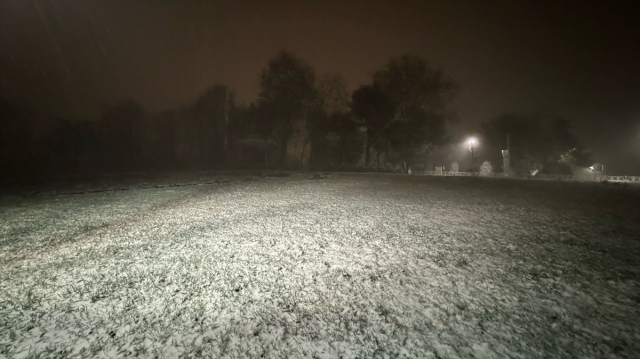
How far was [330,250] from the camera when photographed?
5.22 meters

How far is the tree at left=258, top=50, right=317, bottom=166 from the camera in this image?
3544cm

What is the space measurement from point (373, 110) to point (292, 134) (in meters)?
11.7

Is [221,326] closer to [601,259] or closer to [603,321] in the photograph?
[603,321]

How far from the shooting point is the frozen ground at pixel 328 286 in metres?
2.75

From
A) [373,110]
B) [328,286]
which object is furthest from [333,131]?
[328,286]

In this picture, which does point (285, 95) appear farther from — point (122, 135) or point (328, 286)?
point (328, 286)

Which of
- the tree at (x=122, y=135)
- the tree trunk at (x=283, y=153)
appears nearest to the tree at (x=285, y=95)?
the tree trunk at (x=283, y=153)

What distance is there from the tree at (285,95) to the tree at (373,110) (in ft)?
24.6

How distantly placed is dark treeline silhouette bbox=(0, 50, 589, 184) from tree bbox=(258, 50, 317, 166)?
132mm

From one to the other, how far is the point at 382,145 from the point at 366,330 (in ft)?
99.7

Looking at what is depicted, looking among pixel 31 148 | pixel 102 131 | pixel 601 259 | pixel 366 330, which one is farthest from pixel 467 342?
pixel 102 131

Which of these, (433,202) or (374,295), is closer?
(374,295)

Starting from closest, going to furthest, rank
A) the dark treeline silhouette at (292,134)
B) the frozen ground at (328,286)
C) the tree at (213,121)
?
the frozen ground at (328,286), the dark treeline silhouette at (292,134), the tree at (213,121)

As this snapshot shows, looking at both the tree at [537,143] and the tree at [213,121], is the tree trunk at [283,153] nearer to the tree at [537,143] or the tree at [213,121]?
the tree at [213,121]
